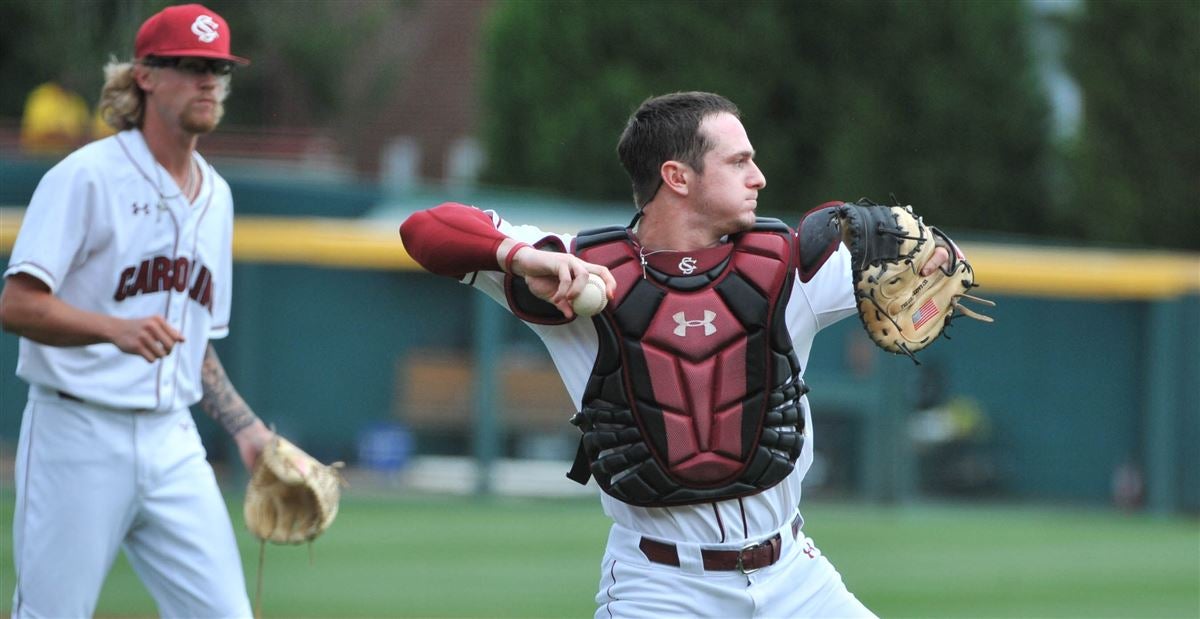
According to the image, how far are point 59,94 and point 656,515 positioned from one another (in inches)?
636

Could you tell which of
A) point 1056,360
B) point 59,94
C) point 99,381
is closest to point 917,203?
point 1056,360

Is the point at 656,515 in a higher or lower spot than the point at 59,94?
lower

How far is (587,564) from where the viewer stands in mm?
9656

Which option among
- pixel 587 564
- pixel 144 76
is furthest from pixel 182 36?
pixel 587 564

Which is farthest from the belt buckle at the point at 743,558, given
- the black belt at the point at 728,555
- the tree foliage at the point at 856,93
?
the tree foliage at the point at 856,93

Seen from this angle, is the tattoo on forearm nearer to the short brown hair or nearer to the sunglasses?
the sunglasses

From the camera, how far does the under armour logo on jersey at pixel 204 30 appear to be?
476cm

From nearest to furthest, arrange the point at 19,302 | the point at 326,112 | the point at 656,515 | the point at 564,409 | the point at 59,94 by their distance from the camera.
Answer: the point at 656,515 < the point at 19,302 < the point at 564,409 < the point at 59,94 < the point at 326,112

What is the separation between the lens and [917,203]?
63.9 ft

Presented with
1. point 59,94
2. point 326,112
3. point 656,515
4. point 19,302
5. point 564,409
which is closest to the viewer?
point 656,515

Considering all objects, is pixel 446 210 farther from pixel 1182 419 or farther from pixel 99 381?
pixel 1182 419

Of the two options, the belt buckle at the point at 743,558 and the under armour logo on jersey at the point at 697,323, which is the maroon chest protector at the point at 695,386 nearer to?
the under armour logo on jersey at the point at 697,323

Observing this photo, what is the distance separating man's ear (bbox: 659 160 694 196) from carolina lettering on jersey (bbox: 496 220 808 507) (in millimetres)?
194

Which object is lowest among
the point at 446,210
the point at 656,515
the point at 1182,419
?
the point at 1182,419
